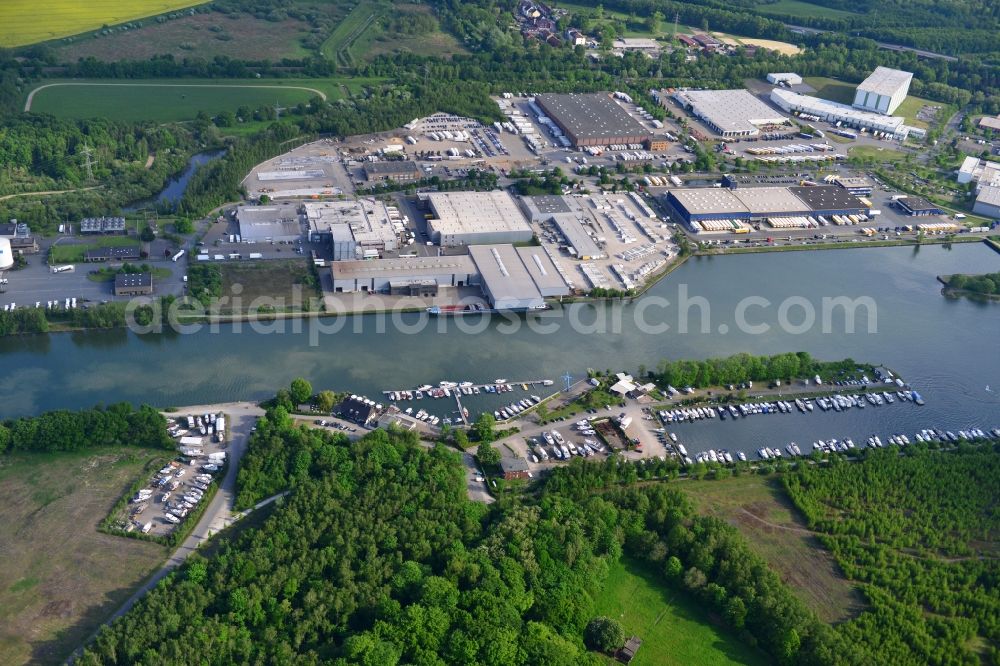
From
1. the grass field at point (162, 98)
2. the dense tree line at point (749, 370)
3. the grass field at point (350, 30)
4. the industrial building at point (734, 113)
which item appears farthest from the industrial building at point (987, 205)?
the grass field at point (350, 30)

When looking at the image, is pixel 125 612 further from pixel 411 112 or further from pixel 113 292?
pixel 411 112

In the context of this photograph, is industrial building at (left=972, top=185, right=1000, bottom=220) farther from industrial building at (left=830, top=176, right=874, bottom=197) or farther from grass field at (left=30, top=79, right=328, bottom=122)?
grass field at (left=30, top=79, right=328, bottom=122)

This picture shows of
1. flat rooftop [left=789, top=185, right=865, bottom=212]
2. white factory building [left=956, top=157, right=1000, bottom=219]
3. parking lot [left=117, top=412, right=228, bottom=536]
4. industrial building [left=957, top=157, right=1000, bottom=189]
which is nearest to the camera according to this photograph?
parking lot [left=117, top=412, right=228, bottom=536]

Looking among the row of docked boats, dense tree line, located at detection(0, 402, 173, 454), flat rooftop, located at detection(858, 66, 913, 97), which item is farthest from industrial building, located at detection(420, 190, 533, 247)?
flat rooftop, located at detection(858, 66, 913, 97)

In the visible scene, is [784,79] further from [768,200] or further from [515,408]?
[515,408]

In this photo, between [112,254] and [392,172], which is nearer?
[112,254]

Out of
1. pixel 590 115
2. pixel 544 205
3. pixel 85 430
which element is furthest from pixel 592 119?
pixel 85 430
